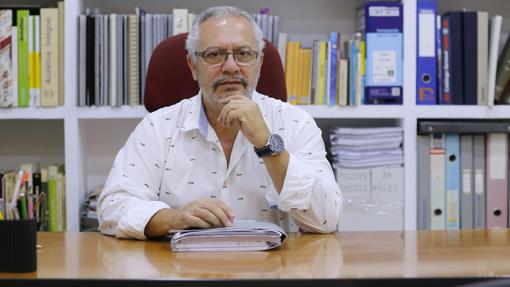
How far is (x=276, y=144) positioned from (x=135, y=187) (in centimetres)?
36

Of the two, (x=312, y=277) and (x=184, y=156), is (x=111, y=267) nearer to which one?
(x=312, y=277)

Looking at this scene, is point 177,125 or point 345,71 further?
point 345,71

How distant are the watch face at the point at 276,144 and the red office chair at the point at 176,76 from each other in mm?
402

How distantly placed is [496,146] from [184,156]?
4.55 feet

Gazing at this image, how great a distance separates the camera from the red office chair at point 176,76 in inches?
79.7

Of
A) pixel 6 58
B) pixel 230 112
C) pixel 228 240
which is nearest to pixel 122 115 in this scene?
pixel 6 58

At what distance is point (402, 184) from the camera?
8.75 feet

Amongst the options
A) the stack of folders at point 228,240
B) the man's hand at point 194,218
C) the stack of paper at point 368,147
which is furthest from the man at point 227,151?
the stack of paper at point 368,147

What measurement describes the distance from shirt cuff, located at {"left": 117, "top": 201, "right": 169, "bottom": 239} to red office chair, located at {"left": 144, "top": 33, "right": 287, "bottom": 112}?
21.7 inches

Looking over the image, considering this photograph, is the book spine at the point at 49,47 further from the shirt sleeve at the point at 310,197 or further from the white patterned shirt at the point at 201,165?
the shirt sleeve at the point at 310,197

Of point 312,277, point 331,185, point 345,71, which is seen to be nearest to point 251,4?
point 345,71

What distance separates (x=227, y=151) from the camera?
6.05ft

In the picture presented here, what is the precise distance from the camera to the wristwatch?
1.63 meters

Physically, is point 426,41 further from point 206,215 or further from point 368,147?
point 206,215
